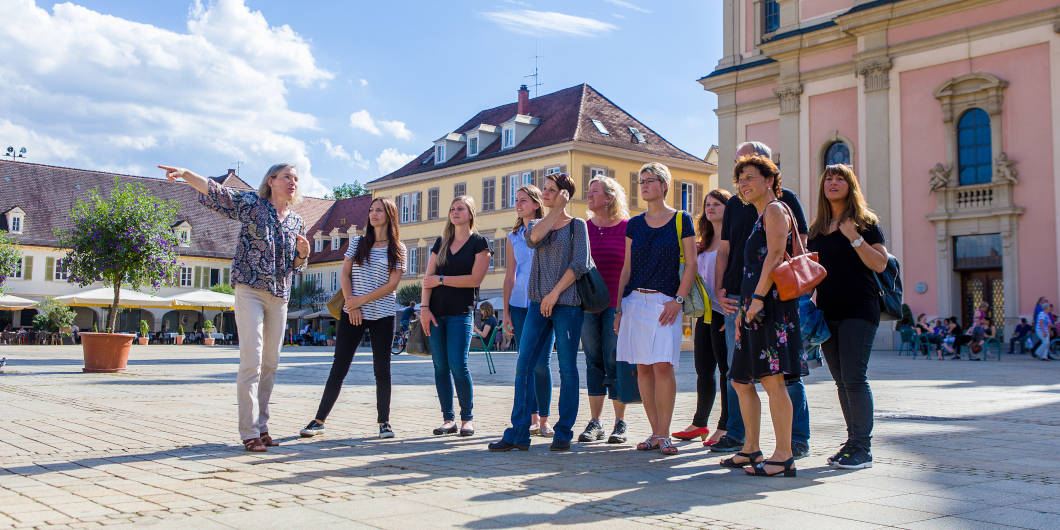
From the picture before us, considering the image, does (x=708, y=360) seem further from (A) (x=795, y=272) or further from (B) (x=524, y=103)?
(B) (x=524, y=103)

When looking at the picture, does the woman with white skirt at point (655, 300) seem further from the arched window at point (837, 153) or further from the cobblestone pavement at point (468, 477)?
the arched window at point (837, 153)

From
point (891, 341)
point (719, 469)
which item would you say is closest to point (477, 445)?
point (719, 469)

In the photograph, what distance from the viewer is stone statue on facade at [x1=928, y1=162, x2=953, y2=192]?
91.7 ft

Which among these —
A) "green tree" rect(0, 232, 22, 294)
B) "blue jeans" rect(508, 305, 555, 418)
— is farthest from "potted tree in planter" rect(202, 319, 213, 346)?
"blue jeans" rect(508, 305, 555, 418)

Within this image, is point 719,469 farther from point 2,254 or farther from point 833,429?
point 2,254

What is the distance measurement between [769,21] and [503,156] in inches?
695

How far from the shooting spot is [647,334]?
6.01 meters

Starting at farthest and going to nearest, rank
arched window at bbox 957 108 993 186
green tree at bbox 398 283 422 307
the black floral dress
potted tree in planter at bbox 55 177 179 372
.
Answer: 1. green tree at bbox 398 283 422 307
2. arched window at bbox 957 108 993 186
3. potted tree in planter at bbox 55 177 179 372
4. the black floral dress

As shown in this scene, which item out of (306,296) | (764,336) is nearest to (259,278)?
(764,336)

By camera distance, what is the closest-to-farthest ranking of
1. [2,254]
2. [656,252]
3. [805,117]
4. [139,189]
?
[656,252] < [139,189] < [805,117] < [2,254]

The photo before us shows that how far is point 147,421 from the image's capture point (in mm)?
7543

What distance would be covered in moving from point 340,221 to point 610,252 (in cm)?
6262

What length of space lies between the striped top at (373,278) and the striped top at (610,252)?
1.64 m

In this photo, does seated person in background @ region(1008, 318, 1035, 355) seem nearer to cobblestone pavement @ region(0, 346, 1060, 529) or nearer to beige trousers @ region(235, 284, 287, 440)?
cobblestone pavement @ region(0, 346, 1060, 529)
